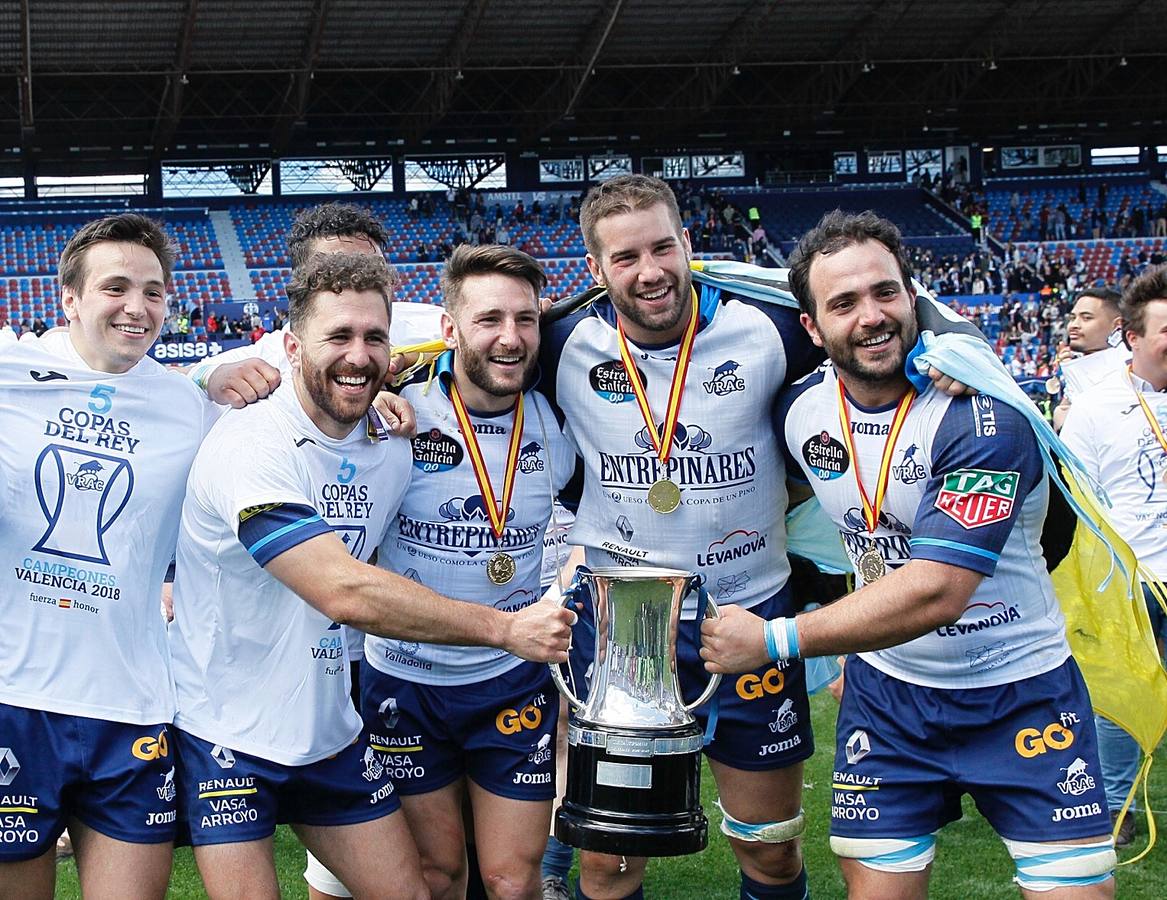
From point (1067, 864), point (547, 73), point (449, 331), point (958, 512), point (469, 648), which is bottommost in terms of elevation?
point (1067, 864)

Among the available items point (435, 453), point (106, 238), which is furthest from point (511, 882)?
point (106, 238)

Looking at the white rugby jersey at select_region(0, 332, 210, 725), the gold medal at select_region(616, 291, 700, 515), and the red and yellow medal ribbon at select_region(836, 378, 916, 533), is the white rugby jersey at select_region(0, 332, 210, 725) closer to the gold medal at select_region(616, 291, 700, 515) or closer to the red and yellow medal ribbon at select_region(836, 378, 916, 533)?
the gold medal at select_region(616, 291, 700, 515)

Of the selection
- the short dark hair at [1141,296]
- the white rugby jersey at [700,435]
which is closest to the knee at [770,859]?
the white rugby jersey at [700,435]

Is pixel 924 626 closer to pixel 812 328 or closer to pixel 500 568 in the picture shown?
pixel 812 328

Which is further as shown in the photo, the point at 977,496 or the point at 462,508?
the point at 462,508

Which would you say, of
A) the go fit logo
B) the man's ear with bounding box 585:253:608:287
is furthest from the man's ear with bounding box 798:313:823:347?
the go fit logo

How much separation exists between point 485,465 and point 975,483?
145 centimetres

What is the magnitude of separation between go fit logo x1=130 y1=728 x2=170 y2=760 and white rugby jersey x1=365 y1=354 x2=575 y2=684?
73 centimetres

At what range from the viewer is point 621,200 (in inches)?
153

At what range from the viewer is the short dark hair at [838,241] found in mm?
3547

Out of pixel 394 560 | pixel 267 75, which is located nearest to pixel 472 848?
pixel 394 560

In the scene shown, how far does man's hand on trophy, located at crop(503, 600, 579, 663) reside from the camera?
3.28 meters

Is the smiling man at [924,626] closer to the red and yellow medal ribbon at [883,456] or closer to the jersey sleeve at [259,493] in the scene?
the red and yellow medal ribbon at [883,456]

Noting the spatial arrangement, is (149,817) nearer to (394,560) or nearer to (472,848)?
(394,560)
